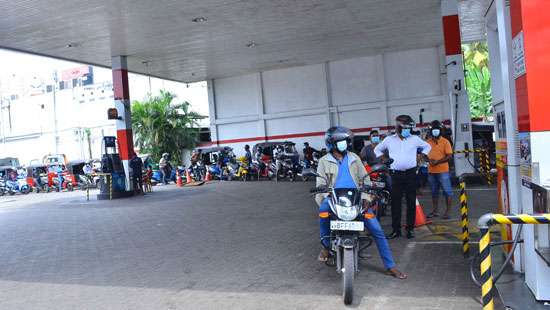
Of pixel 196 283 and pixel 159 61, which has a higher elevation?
pixel 159 61

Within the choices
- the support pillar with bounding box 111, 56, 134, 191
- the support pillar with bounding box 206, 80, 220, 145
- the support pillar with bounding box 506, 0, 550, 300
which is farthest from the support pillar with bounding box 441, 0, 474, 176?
the support pillar with bounding box 206, 80, 220, 145

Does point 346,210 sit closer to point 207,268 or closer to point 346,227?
point 346,227

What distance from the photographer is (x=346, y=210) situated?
476 centimetres

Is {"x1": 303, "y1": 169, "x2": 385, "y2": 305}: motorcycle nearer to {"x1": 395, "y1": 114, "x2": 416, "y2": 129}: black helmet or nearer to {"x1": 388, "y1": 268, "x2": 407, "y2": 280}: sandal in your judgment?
{"x1": 388, "y1": 268, "x2": 407, "y2": 280}: sandal

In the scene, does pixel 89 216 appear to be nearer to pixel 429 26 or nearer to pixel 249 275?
pixel 249 275

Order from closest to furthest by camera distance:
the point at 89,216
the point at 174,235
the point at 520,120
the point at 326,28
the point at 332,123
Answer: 1. the point at 520,120
2. the point at 174,235
3. the point at 89,216
4. the point at 326,28
5. the point at 332,123

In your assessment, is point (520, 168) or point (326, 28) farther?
point (326, 28)

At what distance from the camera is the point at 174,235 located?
351 inches

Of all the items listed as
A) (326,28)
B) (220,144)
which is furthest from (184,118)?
(326,28)

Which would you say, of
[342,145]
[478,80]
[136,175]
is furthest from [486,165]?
[478,80]

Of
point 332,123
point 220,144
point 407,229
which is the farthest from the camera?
point 220,144

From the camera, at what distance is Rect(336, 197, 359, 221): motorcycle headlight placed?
4750 millimetres

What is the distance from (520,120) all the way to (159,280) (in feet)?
14.3

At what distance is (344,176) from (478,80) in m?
28.2
